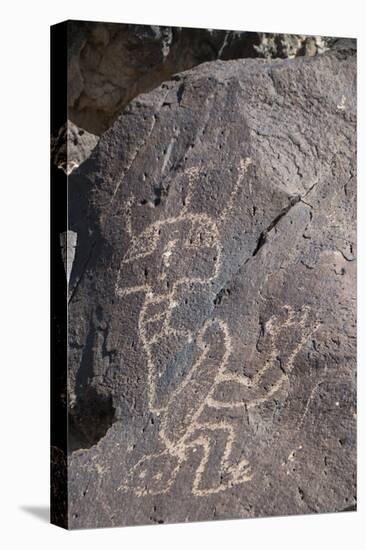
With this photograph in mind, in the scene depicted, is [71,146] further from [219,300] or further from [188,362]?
[188,362]

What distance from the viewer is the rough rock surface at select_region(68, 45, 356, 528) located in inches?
263

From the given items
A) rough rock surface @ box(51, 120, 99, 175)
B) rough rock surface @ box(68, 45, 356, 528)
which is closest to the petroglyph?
rough rock surface @ box(68, 45, 356, 528)

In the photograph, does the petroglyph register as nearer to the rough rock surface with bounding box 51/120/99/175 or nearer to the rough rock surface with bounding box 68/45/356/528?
the rough rock surface with bounding box 68/45/356/528

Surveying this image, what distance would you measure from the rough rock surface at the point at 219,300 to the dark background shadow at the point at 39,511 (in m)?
0.29

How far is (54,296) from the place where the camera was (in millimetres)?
6711

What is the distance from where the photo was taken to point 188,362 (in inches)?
269

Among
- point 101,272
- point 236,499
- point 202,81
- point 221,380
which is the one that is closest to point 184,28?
point 202,81

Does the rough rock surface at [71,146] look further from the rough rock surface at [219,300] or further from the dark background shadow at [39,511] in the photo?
the dark background shadow at [39,511]

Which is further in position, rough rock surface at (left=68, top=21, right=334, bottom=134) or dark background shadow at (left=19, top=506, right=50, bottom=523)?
dark background shadow at (left=19, top=506, right=50, bottom=523)

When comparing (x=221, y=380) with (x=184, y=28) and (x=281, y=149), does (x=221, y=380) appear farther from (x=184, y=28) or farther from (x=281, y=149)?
(x=184, y=28)

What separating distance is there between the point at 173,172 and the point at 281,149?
0.54 m

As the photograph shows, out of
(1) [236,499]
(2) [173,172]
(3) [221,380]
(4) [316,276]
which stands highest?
(2) [173,172]

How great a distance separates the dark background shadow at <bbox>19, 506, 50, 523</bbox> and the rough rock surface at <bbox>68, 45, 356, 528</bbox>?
11.5 inches

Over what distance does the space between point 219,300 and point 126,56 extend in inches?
45.6
